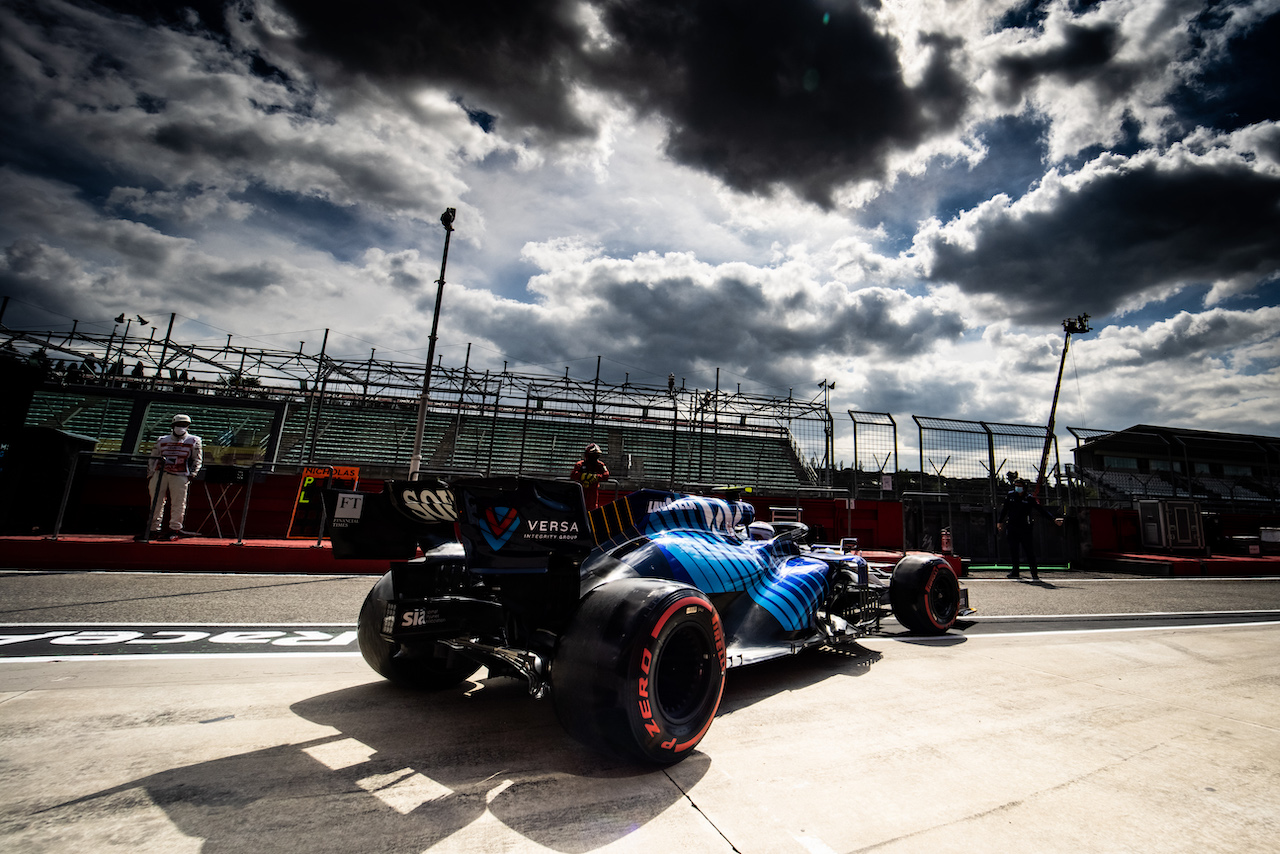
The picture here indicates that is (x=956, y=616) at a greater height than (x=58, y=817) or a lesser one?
greater

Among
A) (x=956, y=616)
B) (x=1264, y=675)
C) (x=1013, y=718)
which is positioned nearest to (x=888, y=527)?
(x=956, y=616)

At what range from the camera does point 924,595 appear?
500 cm

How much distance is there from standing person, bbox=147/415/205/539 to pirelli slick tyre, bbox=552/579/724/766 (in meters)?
8.63

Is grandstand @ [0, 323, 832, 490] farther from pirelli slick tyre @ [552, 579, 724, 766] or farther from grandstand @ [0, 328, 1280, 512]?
pirelli slick tyre @ [552, 579, 724, 766]

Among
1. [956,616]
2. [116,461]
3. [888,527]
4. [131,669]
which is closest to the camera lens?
[131,669]

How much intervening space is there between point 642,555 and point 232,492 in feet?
38.9

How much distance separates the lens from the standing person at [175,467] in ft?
26.8

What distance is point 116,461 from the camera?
1218 cm

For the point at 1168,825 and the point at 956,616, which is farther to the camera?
the point at 956,616

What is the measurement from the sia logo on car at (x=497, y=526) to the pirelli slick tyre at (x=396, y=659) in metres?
0.90

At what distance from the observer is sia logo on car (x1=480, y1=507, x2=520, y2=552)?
7.81 ft

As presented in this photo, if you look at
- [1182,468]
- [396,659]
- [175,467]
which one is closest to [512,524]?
[396,659]

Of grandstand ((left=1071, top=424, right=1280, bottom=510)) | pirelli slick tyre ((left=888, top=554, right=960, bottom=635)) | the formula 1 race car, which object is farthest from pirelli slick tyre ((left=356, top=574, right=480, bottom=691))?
grandstand ((left=1071, top=424, right=1280, bottom=510))

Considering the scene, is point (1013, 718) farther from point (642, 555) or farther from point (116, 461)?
point (116, 461)
